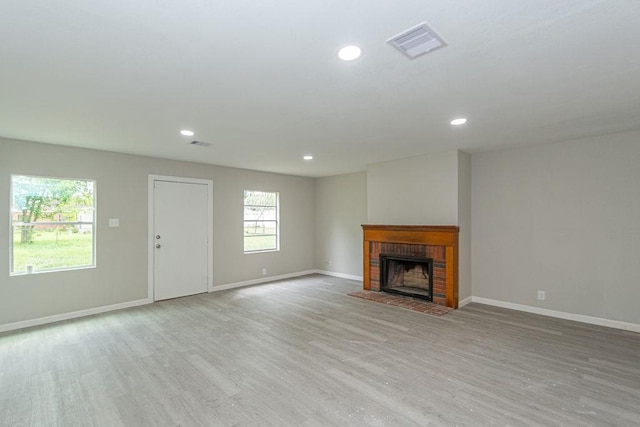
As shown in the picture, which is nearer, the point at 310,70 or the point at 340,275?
the point at 310,70

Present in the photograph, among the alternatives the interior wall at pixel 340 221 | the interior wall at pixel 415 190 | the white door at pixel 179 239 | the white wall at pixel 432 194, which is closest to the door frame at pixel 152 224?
the white door at pixel 179 239

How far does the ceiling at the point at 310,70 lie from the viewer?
5.22 feet

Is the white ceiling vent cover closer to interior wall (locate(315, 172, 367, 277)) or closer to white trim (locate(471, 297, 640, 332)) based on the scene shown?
white trim (locate(471, 297, 640, 332))

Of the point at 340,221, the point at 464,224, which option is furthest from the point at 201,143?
the point at 464,224

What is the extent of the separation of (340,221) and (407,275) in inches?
88.4

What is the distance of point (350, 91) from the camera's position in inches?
100

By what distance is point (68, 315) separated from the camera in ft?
14.2

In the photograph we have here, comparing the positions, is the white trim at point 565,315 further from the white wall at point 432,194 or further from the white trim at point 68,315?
the white trim at point 68,315

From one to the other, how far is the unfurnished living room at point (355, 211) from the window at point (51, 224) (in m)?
0.03

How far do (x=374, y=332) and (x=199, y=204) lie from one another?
390 centimetres

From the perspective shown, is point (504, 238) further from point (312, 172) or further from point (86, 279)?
point (86, 279)

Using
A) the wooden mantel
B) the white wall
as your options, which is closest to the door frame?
the wooden mantel

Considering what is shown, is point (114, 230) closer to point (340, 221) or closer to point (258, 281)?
point (258, 281)

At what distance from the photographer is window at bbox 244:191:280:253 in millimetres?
6562
